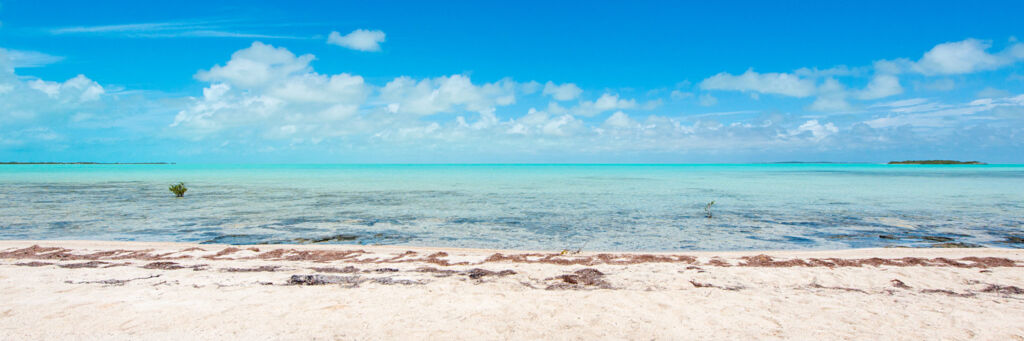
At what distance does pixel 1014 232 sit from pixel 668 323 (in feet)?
55.1

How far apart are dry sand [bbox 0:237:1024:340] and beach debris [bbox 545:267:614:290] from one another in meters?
0.05

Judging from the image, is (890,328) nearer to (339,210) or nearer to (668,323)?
(668,323)

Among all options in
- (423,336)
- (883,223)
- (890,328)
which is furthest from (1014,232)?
(423,336)

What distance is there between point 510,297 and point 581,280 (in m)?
1.53

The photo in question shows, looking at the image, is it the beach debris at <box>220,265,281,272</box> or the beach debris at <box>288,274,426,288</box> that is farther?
the beach debris at <box>220,265,281,272</box>

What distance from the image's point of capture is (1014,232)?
1542 centimetres

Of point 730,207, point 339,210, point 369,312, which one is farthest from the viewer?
point 730,207

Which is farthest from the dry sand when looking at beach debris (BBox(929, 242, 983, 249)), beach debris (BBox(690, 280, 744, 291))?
beach debris (BBox(929, 242, 983, 249))

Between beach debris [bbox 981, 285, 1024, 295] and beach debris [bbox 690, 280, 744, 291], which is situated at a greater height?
beach debris [bbox 690, 280, 744, 291]

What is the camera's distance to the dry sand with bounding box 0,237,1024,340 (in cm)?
565

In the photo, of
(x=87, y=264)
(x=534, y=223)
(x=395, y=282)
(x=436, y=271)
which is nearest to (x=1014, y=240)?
(x=534, y=223)

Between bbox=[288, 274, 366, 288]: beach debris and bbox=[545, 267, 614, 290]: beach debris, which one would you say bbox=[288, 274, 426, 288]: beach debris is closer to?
bbox=[288, 274, 366, 288]: beach debris

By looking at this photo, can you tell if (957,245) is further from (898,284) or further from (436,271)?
(436,271)

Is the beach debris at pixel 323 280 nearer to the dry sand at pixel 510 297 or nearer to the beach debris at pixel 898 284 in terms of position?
the dry sand at pixel 510 297
